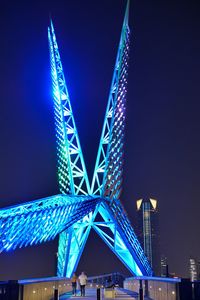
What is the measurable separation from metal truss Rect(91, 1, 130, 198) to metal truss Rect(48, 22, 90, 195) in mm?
1732

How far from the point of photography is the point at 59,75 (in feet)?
168

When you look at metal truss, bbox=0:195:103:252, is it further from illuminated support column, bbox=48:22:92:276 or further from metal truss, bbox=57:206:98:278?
metal truss, bbox=57:206:98:278

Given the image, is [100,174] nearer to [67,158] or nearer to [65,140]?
[67,158]

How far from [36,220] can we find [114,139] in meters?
19.0

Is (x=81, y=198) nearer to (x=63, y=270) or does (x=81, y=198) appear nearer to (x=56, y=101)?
(x=63, y=270)

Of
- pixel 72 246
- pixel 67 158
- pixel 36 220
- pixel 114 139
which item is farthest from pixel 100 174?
pixel 36 220

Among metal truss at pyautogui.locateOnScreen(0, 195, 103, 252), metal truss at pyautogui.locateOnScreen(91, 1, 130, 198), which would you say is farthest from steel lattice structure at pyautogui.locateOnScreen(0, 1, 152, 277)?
metal truss at pyautogui.locateOnScreen(0, 195, 103, 252)

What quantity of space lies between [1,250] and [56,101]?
24.4 meters

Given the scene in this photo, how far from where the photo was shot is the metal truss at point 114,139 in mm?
49188

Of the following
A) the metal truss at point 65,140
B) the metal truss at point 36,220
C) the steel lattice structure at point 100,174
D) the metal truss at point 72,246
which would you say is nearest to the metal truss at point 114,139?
the steel lattice structure at point 100,174

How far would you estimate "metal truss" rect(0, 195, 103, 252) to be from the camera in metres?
30.2

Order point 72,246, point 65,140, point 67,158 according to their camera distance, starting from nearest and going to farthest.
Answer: point 67,158
point 65,140
point 72,246

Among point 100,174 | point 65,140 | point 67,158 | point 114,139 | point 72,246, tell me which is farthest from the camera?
point 100,174

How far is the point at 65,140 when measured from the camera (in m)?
49.3
